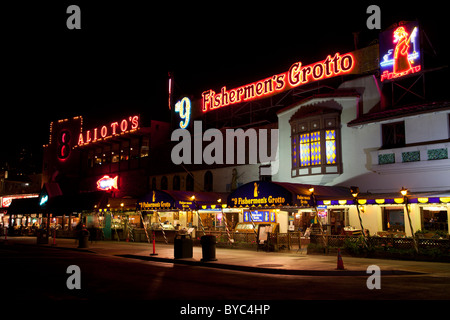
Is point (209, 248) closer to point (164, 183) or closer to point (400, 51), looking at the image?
point (400, 51)

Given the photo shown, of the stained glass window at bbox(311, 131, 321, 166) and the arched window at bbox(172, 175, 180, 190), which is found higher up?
the stained glass window at bbox(311, 131, 321, 166)

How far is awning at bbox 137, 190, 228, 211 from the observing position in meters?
26.7

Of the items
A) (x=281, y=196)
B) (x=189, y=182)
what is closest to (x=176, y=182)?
(x=189, y=182)

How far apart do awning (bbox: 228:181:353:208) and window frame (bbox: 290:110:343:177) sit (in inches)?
57.6

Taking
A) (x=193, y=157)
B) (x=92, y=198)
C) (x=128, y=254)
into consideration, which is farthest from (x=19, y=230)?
(x=128, y=254)

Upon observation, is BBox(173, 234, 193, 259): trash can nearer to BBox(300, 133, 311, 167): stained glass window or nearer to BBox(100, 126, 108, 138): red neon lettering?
BBox(300, 133, 311, 167): stained glass window

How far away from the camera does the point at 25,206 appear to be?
1752 inches

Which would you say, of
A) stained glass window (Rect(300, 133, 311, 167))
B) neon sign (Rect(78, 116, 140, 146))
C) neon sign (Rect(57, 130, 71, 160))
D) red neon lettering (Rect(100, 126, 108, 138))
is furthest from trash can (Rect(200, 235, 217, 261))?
neon sign (Rect(57, 130, 71, 160))

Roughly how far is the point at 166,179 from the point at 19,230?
20.7 m
